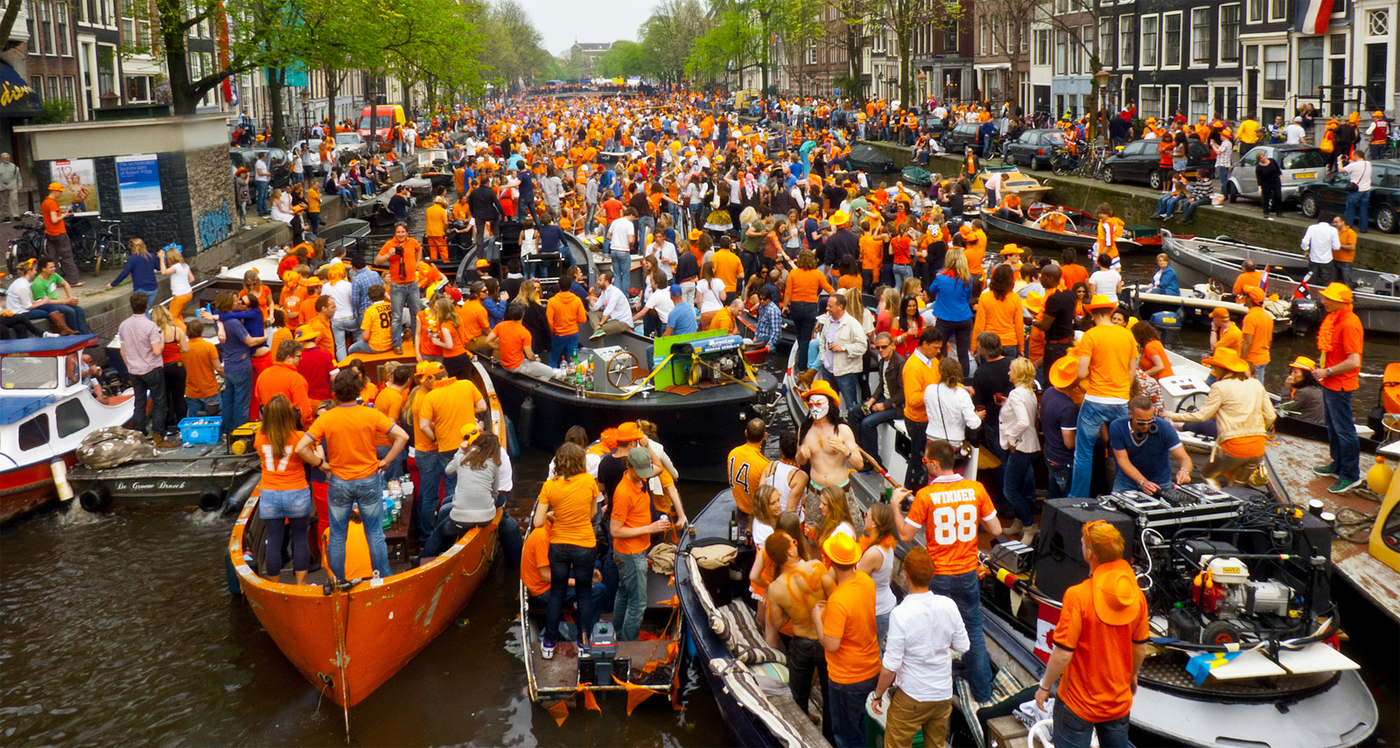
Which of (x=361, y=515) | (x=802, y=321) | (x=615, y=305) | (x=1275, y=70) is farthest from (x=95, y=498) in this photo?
(x=1275, y=70)

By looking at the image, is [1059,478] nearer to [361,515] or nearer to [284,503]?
[361,515]

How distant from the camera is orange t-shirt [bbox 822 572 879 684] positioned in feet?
18.8

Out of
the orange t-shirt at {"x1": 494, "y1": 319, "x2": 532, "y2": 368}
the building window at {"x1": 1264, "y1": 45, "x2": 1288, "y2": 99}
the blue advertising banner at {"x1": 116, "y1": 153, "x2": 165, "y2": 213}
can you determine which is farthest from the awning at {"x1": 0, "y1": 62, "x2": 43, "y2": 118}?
the building window at {"x1": 1264, "y1": 45, "x2": 1288, "y2": 99}

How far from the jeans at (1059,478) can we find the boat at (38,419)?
9.54 meters

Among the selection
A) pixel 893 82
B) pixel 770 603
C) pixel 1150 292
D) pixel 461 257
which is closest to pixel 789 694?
pixel 770 603

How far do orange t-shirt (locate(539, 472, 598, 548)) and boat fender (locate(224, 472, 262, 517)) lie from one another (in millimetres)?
4747

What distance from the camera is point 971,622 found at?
6.60 meters

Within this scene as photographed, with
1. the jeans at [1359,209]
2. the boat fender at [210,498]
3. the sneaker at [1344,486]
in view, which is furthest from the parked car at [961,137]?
the boat fender at [210,498]

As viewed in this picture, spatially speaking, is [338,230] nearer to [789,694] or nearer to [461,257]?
[461,257]

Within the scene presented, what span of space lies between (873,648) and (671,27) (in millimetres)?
111233

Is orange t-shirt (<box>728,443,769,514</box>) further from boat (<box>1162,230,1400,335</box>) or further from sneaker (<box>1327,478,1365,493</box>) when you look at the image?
boat (<box>1162,230,1400,335</box>)

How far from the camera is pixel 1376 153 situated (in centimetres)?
2494

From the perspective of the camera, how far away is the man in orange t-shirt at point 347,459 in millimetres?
7812

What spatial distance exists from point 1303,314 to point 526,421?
1207cm
